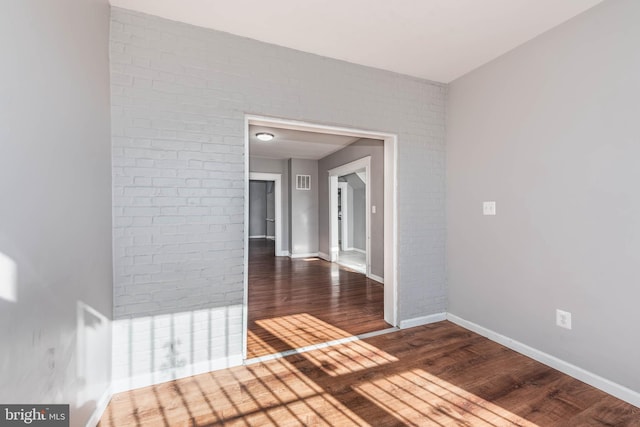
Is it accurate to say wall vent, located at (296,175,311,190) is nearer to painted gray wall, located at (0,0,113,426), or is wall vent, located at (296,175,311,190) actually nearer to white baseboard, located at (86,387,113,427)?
painted gray wall, located at (0,0,113,426)

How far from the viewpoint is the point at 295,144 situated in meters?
5.81

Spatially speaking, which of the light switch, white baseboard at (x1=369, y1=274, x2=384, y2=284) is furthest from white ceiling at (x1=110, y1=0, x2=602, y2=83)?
white baseboard at (x1=369, y1=274, x2=384, y2=284)

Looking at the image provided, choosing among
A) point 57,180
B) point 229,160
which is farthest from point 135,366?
point 229,160

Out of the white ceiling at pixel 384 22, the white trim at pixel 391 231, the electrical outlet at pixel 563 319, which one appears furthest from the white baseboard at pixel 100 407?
the electrical outlet at pixel 563 319

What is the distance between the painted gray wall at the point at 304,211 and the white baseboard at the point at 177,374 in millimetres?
4974

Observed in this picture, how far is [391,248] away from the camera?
3121mm

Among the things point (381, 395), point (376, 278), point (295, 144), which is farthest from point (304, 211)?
point (381, 395)

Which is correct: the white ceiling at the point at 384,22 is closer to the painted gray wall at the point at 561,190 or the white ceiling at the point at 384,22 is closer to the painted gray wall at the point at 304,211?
the painted gray wall at the point at 561,190

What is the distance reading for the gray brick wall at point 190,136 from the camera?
2.04 metres

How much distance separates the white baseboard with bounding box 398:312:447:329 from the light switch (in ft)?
4.12

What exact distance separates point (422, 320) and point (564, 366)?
3.95 feet

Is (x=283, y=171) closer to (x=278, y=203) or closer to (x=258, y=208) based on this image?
(x=278, y=203)

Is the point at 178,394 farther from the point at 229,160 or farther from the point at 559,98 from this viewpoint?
the point at 559,98

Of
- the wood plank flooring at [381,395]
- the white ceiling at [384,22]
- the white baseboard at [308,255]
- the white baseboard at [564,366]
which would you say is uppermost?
the white ceiling at [384,22]
